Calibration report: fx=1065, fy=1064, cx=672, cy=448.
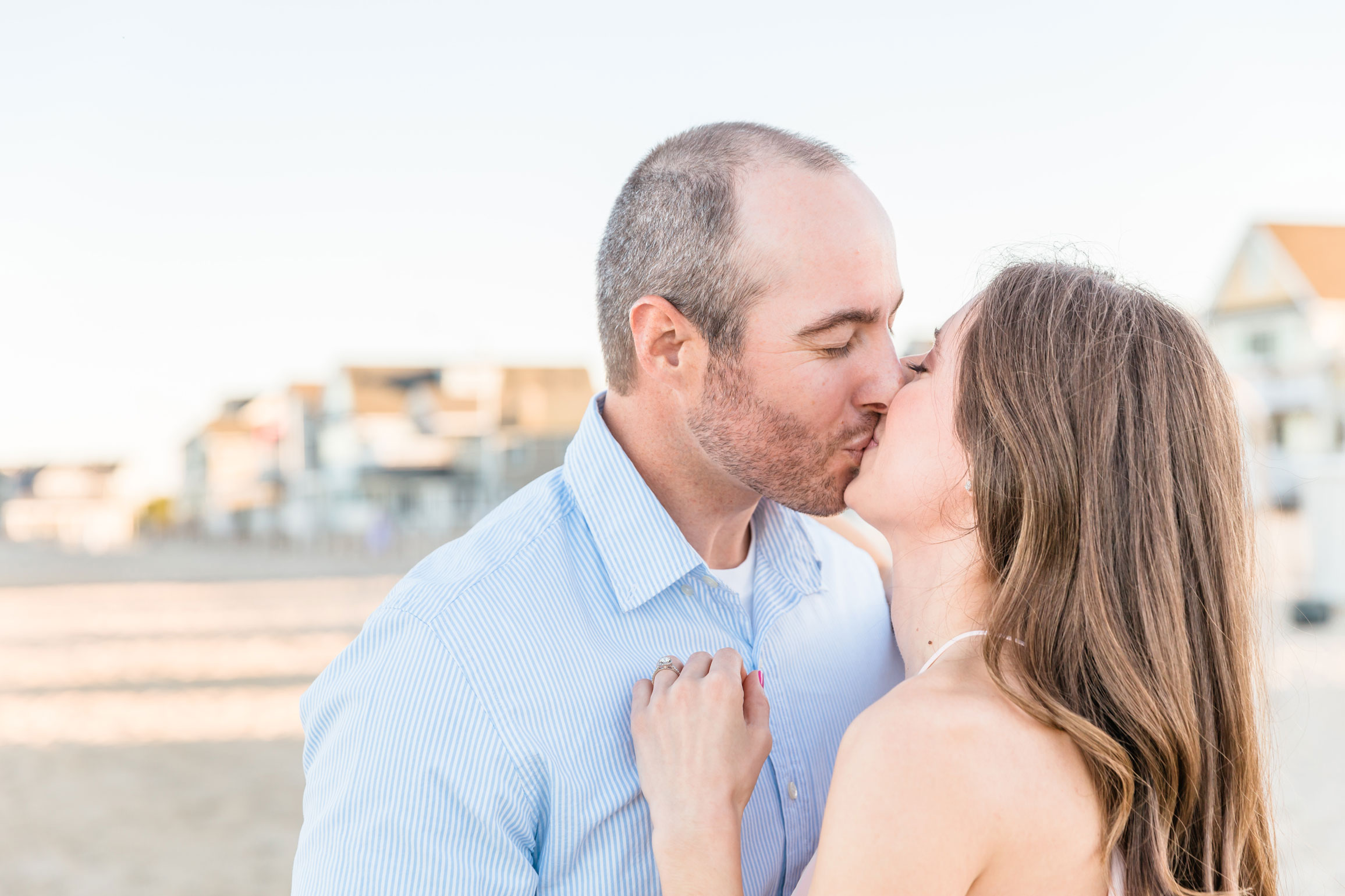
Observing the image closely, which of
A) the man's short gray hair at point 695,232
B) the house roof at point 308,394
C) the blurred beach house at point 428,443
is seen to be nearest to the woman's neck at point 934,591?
the man's short gray hair at point 695,232

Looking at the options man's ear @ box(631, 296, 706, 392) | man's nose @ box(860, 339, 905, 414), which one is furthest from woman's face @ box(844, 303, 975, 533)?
man's ear @ box(631, 296, 706, 392)

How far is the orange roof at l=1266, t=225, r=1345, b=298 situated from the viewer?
109 ft

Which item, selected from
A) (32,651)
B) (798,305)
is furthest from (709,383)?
(32,651)

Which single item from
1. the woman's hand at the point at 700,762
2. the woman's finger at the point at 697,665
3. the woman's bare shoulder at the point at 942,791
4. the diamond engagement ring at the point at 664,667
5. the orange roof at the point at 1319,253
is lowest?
the orange roof at the point at 1319,253

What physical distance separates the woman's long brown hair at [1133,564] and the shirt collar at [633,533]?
65cm

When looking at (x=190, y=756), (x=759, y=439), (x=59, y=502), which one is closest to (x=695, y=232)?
(x=759, y=439)

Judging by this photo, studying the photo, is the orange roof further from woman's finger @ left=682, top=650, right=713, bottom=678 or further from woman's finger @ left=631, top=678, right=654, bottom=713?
woman's finger @ left=631, top=678, right=654, bottom=713

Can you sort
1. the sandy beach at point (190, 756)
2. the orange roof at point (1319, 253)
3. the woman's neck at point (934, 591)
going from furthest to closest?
the orange roof at point (1319, 253) < the sandy beach at point (190, 756) < the woman's neck at point (934, 591)

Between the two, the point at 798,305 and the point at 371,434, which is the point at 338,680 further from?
the point at 371,434

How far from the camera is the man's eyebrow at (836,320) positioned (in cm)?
234

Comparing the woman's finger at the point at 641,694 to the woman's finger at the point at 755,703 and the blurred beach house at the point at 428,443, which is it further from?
the blurred beach house at the point at 428,443

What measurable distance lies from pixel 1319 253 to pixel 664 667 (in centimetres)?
3869

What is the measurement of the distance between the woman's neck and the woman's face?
0.04 m

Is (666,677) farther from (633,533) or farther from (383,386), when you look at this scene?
(383,386)
